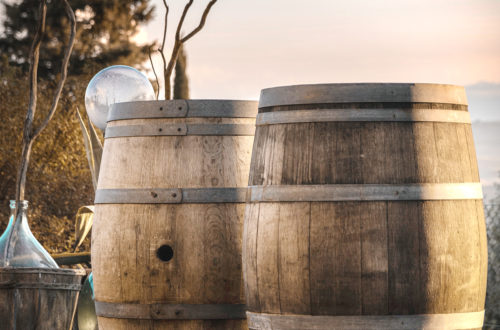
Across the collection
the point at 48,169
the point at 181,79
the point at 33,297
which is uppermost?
the point at 181,79

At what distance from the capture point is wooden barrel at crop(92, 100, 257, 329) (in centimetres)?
390

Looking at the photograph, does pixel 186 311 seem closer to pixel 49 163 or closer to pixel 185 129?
pixel 185 129

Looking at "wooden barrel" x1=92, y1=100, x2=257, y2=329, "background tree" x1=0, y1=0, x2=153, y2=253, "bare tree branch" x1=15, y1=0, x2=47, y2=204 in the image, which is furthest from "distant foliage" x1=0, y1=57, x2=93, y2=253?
"wooden barrel" x1=92, y1=100, x2=257, y2=329

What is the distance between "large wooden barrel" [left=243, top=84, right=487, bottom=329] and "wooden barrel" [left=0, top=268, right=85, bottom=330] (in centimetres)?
179

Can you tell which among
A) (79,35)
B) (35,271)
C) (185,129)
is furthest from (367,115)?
(79,35)

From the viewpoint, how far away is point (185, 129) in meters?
3.96

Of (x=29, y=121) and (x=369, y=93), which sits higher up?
(x=29, y=121)

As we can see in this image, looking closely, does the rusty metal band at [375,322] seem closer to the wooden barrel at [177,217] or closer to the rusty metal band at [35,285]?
the wooden barrel at [177,217]

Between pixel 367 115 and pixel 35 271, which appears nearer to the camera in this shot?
pixel 367 115

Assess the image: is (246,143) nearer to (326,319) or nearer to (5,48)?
(326,319)

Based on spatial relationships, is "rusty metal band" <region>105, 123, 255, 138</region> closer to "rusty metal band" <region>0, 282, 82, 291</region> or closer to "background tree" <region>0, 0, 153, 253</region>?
"rusty metal band" <region>0, 282, 82, 291</region>

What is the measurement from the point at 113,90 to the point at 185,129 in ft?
5.37

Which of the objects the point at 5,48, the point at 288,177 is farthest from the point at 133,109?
the point at 5,48

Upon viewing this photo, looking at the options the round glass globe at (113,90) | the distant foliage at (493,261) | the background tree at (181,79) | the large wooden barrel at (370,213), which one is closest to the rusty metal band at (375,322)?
the large wooden barrel at (370,213)
